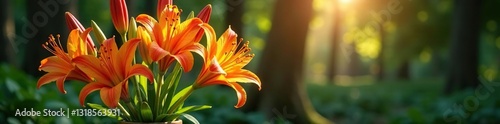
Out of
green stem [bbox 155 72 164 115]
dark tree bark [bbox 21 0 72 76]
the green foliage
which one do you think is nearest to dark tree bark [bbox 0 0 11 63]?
dark tree bark [bbox 21 0 72 76]

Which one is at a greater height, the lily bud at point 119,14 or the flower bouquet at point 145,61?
the lily bud at point 119,14

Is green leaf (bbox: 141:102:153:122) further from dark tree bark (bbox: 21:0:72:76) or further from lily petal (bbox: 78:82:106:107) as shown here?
dark tree bark (bbox: 21:0:72:76)

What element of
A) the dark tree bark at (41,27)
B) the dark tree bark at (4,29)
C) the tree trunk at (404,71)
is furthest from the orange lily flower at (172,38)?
the tree trunk at (404,71)

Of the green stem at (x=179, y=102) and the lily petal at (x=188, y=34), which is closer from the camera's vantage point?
the lily petal at (x=188, y=34)

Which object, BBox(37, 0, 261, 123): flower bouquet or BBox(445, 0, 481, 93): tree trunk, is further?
BBox(445, 0, 481, 93): tree trunk

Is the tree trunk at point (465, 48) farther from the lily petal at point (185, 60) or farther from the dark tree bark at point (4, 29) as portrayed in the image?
the lily petal at point (185, 60)

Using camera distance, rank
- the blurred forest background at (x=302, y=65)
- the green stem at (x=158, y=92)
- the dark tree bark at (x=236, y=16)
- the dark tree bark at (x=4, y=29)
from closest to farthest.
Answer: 1. the green stem at (x=158, y=92)
2. the blurred forest background at (x=302, y=65)
3. the dark tree bark at (x=4, y=29)
4. the dark tree bark at (x=236, y=16)
